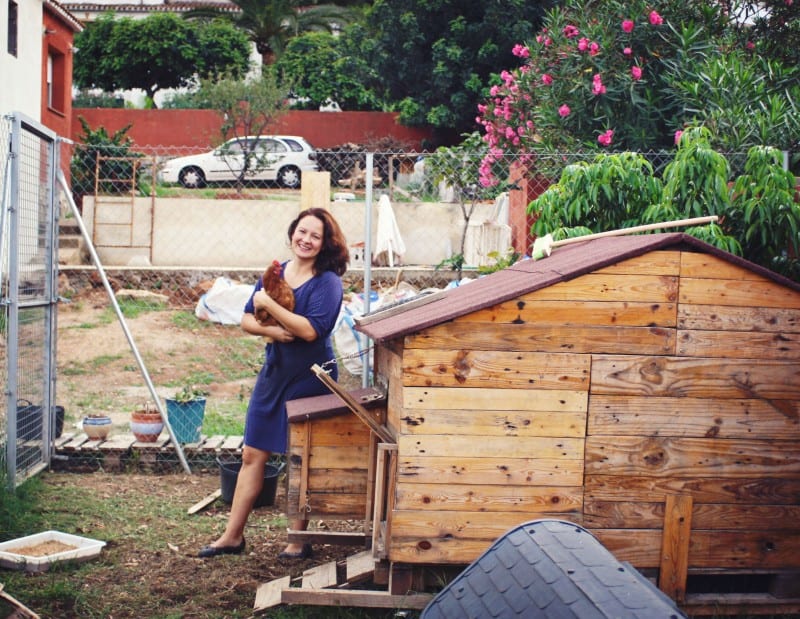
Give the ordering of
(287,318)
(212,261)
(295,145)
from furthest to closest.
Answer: (295,145) → (212,261) → (287,318)

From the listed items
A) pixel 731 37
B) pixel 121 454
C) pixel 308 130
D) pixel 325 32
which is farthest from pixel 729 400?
pixel 325 32

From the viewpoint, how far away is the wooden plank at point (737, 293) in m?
3.71

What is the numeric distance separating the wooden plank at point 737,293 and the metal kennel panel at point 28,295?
3.74 m

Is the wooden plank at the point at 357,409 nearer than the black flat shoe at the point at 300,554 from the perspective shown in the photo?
Yes

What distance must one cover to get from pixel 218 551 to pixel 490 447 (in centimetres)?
182

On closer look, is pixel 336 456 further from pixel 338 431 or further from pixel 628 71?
pixel 628 71

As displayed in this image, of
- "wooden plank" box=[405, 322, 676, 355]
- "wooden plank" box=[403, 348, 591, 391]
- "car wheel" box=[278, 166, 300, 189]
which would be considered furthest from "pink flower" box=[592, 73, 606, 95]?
"car wheel" box=[278, 166, 300, 189]

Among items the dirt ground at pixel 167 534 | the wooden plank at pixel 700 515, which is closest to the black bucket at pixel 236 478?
the dirt ground at pixel 167 534

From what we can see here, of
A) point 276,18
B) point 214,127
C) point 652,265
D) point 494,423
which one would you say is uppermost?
point 276,18

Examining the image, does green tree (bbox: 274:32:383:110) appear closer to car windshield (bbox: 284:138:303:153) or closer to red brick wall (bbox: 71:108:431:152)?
red brick wall (bbox: 71:108:431:152)

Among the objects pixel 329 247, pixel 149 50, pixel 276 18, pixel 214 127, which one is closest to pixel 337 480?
pixel 329 247

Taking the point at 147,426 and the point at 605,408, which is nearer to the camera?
the point at 605,408

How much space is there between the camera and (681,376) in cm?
372

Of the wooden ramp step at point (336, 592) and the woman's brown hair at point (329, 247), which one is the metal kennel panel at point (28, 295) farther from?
the wooden ramp step at point (336, 592)
